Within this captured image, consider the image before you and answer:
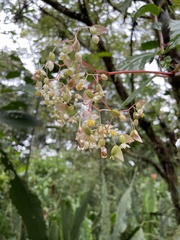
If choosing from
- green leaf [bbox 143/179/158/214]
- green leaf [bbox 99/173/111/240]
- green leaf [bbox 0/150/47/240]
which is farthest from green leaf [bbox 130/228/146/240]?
green leaf [bbox 143/179/158/214]

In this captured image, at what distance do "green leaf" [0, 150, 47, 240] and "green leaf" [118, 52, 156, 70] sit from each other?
1.55ft

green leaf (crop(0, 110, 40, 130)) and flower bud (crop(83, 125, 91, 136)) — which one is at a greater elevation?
green leaf (crop(0, 110, 40, 130))

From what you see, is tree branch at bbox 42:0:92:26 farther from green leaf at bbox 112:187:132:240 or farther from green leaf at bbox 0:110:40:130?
green leaf at bbox 112:187:132:240

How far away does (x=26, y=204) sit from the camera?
0.83m

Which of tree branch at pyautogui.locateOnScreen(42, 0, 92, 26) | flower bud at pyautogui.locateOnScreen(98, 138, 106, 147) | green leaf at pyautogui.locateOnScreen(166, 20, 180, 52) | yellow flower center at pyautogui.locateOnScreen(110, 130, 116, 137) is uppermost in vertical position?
tree branch at pyautogui.locateOnScreen(42, 0, 92, 26)

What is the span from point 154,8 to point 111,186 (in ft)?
7.11

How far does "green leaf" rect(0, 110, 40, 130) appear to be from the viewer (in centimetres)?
70

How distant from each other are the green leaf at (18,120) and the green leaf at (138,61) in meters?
0.33

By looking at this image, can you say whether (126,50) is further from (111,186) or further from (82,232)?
(111,186)

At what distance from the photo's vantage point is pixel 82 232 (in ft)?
4.76

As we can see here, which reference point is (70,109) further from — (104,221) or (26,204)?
(104,221)

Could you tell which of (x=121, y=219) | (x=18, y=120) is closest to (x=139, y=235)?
(x=121, y=219)

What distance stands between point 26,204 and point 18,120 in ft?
0.78

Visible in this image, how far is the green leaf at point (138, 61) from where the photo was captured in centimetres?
42
